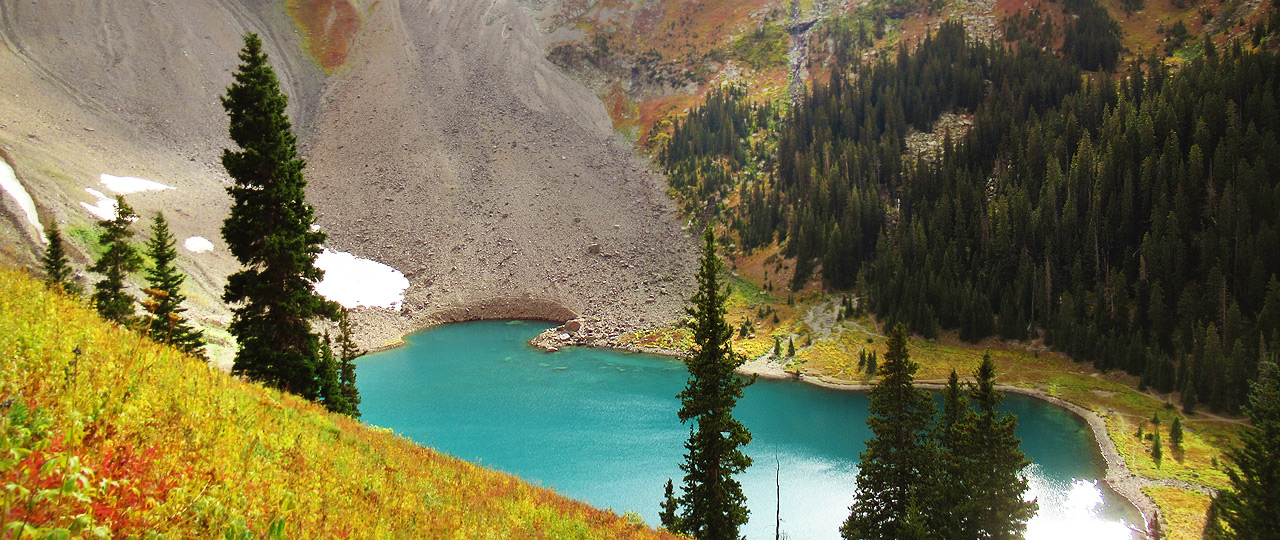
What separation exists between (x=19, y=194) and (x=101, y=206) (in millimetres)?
10522

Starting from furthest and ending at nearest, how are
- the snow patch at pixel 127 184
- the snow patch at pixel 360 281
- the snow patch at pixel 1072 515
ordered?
1. the snow patch at pixel 360 281
2. the snow patch at pixel 127 184
3. the snow patch at pixel 1072 515

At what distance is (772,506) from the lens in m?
37.2

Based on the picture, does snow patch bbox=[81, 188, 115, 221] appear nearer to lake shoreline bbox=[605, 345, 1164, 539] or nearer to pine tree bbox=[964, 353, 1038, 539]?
lake shoreline bbox=[605, 345, 1164, 539]

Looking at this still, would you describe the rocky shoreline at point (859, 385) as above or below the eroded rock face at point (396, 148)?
below

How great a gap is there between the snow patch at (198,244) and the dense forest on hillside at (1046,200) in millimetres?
60244

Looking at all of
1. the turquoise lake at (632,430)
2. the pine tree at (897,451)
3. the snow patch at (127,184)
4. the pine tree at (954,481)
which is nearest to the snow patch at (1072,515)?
the turquoise lake at (632,430)

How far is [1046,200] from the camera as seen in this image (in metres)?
70.6

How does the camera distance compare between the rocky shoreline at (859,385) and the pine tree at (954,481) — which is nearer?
the pine tree at (954,481)

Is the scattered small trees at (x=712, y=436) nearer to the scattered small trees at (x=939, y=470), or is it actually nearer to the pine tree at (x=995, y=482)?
the scattered small trees at (x=939, y=470)

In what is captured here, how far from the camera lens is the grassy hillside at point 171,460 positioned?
196 inches

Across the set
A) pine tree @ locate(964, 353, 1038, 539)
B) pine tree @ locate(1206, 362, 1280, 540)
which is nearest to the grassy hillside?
pine tree @ locate(964, 353, 1038, 539)

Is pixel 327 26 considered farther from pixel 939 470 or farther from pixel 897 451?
pixel 939 470

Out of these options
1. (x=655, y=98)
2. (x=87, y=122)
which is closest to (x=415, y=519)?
(x=87, y=122)

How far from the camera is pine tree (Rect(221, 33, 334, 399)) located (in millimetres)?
16953
